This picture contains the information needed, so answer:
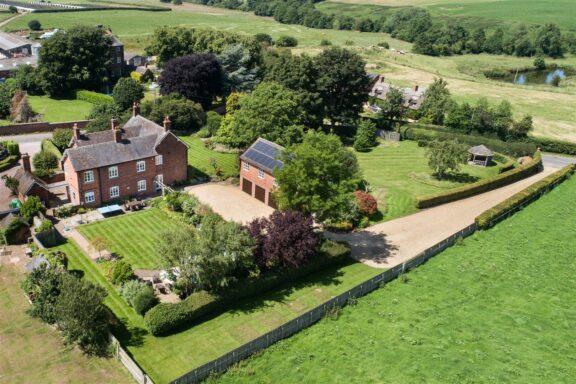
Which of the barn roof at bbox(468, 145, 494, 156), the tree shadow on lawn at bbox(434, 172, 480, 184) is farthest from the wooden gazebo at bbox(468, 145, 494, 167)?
the tree shadow on lawn at bbox(434, 172, 480, 184)

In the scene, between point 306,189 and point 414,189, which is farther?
point 414,189

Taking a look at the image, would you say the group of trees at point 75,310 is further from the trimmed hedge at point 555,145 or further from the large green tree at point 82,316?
the trimmed hedge at point 555,145

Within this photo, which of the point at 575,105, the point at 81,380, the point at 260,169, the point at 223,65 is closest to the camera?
the point at 81,380

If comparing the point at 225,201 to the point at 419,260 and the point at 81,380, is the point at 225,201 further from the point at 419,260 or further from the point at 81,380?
the point at 81,380

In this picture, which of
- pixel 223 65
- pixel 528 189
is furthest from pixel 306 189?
pixel 223 65

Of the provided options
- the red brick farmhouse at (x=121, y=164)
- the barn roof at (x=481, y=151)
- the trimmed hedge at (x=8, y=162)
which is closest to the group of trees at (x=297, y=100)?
the red brick farmhouse at (x=121, y=164)
